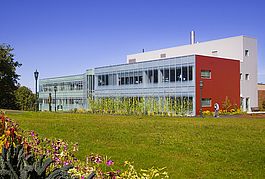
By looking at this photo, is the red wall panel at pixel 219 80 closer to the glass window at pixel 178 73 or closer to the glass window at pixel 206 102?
the glass window at pixel 206 102

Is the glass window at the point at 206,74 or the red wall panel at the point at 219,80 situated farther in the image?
the glass window at the point at 206,74

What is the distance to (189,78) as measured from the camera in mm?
37594

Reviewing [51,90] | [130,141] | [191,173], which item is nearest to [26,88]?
[51,90]

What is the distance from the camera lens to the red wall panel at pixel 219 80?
37.5 meters

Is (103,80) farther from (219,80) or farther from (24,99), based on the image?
(24,99)

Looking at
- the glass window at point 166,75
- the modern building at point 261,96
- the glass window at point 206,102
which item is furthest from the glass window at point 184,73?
the modern building at point 261,96

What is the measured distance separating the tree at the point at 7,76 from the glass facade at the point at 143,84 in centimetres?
1017

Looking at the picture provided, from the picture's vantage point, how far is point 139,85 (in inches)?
1724

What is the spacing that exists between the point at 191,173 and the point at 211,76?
33.2m

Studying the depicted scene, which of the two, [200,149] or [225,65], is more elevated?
[225,65]

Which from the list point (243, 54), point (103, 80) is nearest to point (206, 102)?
point (243, 54)

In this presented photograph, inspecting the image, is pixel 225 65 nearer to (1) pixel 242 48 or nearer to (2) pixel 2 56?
(1) pixel 242 48

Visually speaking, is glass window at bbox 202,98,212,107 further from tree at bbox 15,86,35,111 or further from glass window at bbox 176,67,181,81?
tree at bbox 15,86,35,111

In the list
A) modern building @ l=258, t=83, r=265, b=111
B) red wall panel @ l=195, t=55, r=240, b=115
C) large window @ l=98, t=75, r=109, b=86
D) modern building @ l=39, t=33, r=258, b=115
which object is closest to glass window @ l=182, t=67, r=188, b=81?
modern building @ l=39, t=33, r=258, b=115
